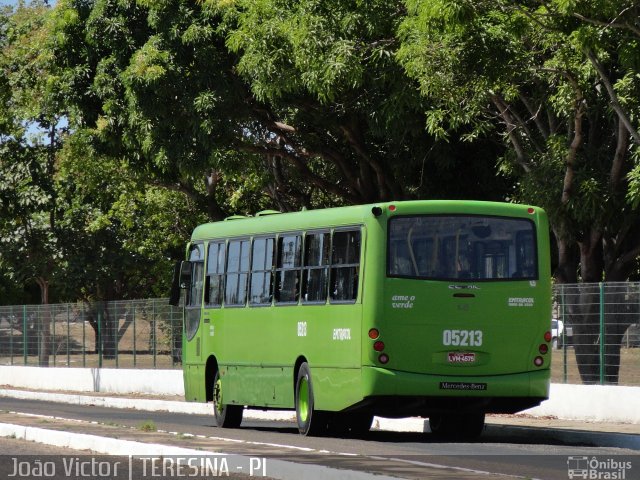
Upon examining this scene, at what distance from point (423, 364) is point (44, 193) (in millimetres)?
32459

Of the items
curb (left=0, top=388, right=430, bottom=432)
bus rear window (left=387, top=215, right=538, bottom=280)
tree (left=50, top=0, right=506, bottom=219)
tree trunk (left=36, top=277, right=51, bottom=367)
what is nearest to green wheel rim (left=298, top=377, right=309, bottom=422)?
curb (left=0, top=388, right=430, bottom=432)

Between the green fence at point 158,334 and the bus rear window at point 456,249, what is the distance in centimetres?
420

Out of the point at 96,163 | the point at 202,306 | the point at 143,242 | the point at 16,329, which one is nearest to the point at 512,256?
the point at 202,306

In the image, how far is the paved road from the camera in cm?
1336

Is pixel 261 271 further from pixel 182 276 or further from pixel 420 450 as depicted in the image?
pixel 420 450

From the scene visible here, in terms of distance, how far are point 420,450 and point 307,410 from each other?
352 cm

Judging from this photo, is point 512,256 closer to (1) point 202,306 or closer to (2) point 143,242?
(1) point 202,306

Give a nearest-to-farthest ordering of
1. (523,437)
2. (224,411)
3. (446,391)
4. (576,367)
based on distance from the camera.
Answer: (446,391) < (523,437) < (224,411) < (576,367)

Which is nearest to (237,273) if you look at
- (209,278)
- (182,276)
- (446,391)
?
(209,278)

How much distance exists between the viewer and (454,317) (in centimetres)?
1847

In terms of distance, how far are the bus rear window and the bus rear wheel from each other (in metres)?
2.23

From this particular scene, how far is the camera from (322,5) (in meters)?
27.7

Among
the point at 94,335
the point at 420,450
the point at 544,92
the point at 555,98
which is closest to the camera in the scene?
the point at 420,450

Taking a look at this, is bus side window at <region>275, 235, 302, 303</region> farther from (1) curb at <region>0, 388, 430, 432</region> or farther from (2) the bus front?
(1) curb at <region>0, 388, 430, 432</region>
